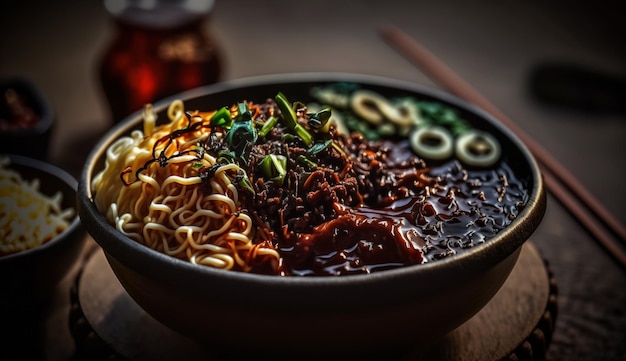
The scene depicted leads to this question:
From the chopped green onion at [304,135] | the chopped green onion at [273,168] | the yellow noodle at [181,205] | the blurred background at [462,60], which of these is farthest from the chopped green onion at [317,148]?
the blurred background at [462,60]

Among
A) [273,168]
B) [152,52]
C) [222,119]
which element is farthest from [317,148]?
[152,52]

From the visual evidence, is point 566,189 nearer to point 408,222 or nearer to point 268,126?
point 408,222

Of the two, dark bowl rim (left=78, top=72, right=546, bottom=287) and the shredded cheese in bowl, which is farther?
the shredded cheese in bowl

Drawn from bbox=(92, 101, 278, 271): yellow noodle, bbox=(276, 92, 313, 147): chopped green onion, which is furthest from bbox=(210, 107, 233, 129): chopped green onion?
bbox=(276, 92, 313, 147): chopped green onion

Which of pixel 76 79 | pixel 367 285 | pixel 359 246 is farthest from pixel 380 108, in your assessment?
pixel 76 79

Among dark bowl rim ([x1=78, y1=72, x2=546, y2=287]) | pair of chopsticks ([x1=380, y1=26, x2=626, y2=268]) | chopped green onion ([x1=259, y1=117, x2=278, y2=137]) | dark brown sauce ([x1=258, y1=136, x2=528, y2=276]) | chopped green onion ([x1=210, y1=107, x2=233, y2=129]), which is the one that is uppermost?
chopped green onion ([x1=210, y1=107, x2=233, y2=129])

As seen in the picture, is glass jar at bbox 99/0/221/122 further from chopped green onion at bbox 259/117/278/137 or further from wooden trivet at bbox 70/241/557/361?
chopped green onion at bbox 259/117/278/137

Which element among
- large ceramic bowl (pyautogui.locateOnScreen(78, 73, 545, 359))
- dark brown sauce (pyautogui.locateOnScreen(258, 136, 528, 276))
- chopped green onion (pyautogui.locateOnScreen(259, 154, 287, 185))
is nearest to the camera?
large ceramic bowl (pyautogui.locateOnScreen(78, 73, 545, 359))
